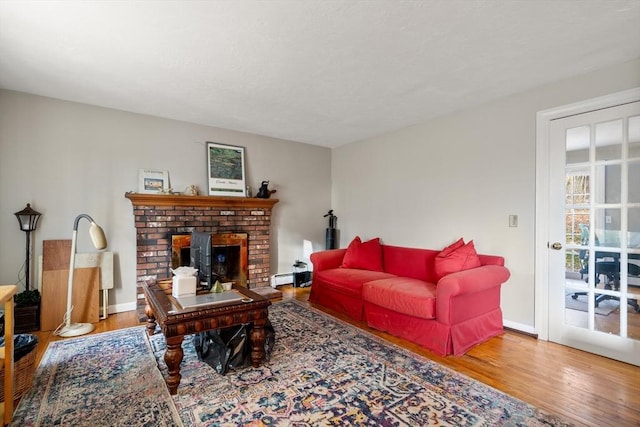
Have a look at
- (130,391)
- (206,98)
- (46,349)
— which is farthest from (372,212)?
(46,349)

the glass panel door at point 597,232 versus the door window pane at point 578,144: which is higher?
the door window pane at point 578,144

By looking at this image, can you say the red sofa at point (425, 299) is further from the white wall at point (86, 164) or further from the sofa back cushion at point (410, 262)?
the white wall at point (86, 164)

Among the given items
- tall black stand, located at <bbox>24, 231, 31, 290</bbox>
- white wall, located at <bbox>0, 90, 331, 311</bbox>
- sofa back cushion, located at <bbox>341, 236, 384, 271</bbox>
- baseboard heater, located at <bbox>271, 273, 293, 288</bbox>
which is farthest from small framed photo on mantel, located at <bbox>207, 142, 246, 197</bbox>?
tall black stand, located at <bbox>24, 231, 31, 290</bbox>

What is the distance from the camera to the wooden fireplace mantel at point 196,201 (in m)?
3.58

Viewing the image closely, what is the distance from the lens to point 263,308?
7.39 ft

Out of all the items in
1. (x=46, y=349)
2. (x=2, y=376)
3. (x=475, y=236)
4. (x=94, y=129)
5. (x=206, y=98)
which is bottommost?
(x=46, y=349)

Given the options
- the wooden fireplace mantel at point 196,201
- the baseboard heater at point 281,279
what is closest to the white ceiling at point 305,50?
the wooden fireplace mantel at point 196,201

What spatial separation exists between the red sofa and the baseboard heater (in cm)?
109

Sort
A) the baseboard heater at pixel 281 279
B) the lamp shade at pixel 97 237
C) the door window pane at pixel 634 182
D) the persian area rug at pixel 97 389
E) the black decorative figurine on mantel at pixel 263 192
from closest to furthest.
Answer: the persian area rug at pixel 97 389, the door window pane at pixel 634 182, the lamp shade at pixel 97 237, the black decorative figurine on mantel at pixel 263 192, the baseboard heater at pixel 281 279

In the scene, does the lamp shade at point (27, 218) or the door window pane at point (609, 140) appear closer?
the door window pane at point (609, 140)

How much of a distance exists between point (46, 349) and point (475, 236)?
4222 mm

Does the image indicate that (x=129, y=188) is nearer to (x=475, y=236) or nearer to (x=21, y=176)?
(x=21, y=176)

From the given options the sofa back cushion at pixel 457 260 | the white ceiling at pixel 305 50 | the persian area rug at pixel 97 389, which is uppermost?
the white ceiling at pixel 305 50

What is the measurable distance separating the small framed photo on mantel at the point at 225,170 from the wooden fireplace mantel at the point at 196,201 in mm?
164
